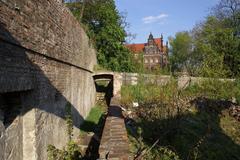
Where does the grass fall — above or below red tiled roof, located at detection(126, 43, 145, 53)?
below

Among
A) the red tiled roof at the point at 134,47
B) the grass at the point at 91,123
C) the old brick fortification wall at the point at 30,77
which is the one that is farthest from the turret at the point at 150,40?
the old brick fortification wall at the point at 30,77

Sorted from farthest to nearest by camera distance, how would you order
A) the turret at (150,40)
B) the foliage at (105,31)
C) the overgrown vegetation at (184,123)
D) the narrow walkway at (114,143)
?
the turret at (150,40) < the foliage at (105,31) < the overgrown vegetation at (184,123) < the narrow walkway at (114,143)

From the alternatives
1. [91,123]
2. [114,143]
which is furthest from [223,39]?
[114,143]

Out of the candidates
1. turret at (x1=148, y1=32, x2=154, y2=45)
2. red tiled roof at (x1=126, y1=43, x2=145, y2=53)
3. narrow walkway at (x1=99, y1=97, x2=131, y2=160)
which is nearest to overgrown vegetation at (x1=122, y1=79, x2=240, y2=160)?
narrow walkway at (x1=99, y1=97, x2=131, y2=160)

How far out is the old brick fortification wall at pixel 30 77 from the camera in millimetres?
4812

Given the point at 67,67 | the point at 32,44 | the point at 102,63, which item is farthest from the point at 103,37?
the point at 32,44

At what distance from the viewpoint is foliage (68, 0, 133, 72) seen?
3166 centimetres

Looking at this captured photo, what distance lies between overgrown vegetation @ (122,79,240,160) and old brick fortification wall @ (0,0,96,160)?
6.73 ft

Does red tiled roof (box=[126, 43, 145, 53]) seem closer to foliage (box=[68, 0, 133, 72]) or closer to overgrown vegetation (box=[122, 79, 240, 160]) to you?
foliage (box=[68, 0, 133, 72])

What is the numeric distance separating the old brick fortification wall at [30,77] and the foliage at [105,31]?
22.3 metres

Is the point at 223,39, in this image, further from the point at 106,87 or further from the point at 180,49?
the point at 180,49

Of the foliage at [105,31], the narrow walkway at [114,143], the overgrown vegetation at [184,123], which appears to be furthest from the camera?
the foliage at [105,31]

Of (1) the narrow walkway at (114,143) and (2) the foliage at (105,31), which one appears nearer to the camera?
(1) the narrow walkway at (114,143)

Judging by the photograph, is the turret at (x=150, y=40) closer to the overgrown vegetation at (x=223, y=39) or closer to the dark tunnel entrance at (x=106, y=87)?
the overgrown vegetation at (x=223, y=39)
